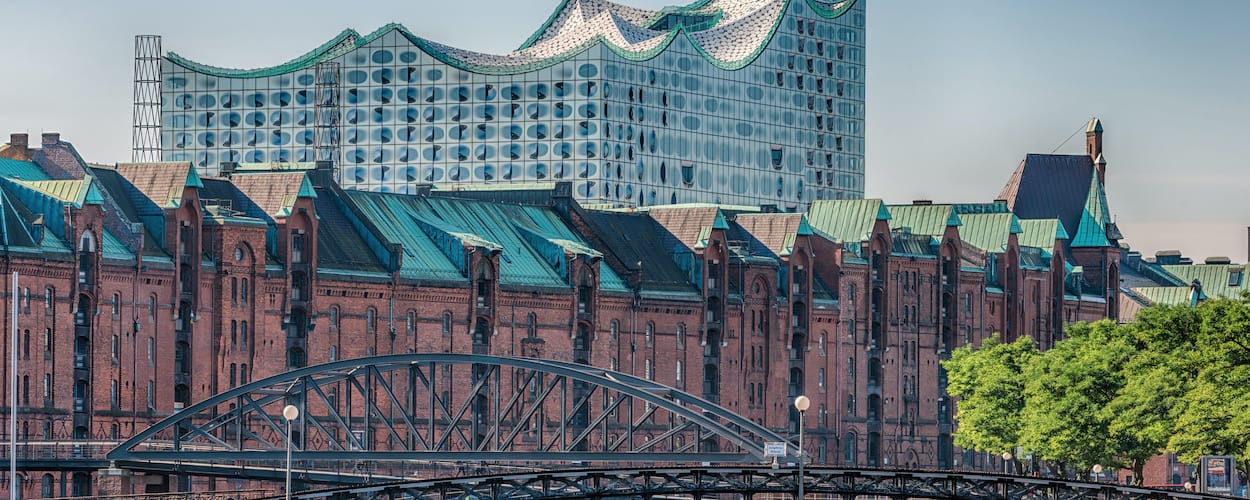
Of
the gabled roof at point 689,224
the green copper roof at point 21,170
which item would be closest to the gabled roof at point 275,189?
the green copper roof at point 21,170

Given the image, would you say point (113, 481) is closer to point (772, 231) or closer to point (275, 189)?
point (275, 189)

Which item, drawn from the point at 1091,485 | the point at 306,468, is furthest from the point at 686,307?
the point at 1091,485

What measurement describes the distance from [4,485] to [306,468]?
41.2 feet

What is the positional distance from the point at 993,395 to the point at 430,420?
52.2m

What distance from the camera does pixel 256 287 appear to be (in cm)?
14862

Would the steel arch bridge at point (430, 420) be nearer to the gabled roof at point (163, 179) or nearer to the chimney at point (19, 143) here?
the gabled roof at point (163, 179)

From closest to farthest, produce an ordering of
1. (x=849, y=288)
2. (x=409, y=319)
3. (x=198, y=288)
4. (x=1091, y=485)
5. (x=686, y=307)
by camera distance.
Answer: (x=1091, y=485)
(x=198, y=288)
(x=409, y=319)
(x=686, y=307)
(x=849, y=288)

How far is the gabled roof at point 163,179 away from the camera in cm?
14475

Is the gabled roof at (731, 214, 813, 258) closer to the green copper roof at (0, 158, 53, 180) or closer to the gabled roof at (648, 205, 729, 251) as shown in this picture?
the gabled roof at (648, 205, 729, 251)

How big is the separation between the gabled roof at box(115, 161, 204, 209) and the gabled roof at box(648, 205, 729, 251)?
44504mm

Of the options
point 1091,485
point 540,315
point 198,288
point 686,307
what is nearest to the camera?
point 1091,485

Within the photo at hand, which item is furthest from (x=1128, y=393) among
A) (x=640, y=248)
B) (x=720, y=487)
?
(x=640, y=248)

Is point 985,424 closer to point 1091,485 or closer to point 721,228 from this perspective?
point 721,228

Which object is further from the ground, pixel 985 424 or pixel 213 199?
pixel 213 199
